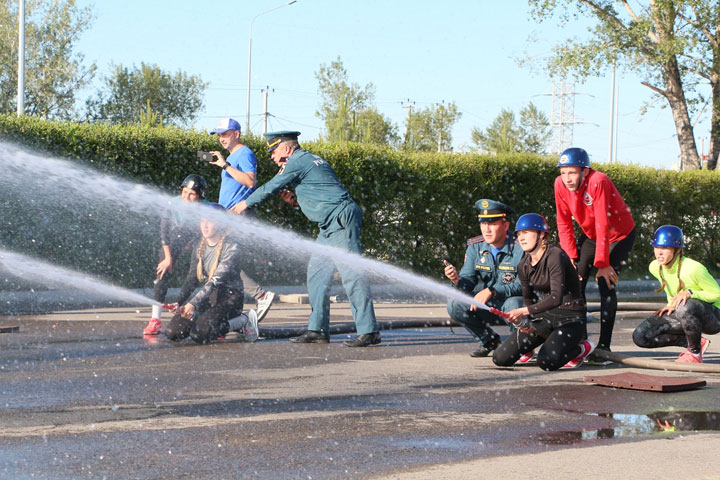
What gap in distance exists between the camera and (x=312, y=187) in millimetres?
9680

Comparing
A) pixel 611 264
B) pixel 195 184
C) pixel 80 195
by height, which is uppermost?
pixel 80 195

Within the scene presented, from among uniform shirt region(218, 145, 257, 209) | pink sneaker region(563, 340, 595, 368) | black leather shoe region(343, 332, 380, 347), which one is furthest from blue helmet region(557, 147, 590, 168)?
uniform shirt region(218, 145, 257, 209)

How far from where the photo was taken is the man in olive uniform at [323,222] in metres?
9.51

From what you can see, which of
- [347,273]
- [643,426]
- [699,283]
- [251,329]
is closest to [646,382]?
[643,426]

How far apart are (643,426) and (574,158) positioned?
3215mm

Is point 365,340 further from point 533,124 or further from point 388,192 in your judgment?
point 533,124

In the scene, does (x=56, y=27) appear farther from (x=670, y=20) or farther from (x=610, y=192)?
(x=610, y=192)

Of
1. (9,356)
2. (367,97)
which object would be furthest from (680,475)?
(367,97)

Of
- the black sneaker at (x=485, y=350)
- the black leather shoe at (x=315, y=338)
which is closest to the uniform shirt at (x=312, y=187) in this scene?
the black leather shoe at (x=315, y=338)

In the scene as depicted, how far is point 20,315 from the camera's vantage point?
1202 centimetres

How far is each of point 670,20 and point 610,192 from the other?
19.0 meters

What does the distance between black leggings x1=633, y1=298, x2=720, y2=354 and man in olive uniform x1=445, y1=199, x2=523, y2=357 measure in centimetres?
127

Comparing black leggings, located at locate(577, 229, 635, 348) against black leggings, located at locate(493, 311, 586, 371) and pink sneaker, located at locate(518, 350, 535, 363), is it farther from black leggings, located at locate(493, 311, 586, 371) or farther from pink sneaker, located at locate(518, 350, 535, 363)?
pink sneaker, located at locate(518, 350, 535, 363)

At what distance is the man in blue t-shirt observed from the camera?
33.4 feet
